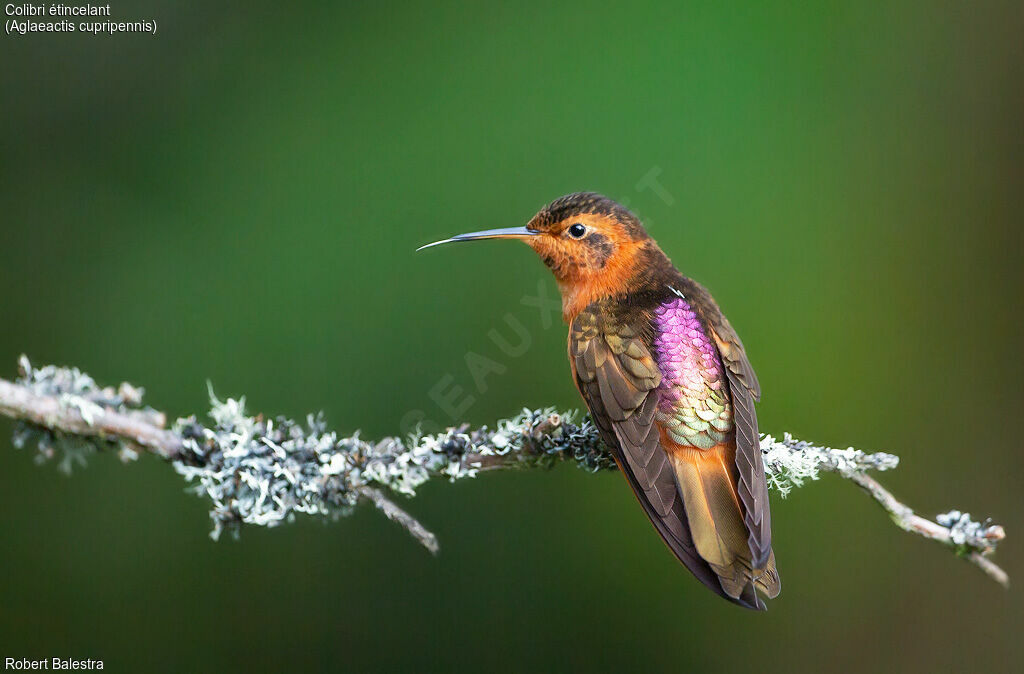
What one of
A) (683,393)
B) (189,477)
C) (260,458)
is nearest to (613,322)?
(683,393)

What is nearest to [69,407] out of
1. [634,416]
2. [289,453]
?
[289,453]

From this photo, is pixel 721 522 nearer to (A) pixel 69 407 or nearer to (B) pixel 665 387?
(B) pixel 665 387

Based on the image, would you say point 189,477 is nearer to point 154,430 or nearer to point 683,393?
point 154,430

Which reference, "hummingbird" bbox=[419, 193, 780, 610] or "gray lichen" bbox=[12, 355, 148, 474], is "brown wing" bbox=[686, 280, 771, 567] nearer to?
"hummingbird" bbox=[419, 193, 780, 610]

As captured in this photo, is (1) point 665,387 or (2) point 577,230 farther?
(2) point 577,230

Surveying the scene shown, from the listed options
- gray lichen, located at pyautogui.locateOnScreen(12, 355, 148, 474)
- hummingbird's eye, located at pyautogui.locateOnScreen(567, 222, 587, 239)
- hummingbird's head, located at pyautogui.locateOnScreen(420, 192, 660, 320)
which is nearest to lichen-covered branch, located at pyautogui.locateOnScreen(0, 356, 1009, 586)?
gray lichen, located at pyautogui.locateOnScreen(12, 355, 148, 474)

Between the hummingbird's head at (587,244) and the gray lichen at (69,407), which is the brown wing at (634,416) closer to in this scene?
the hummingbird's head at (587,244)

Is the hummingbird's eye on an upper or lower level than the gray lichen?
upper
